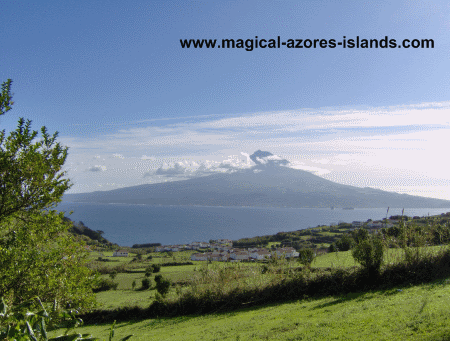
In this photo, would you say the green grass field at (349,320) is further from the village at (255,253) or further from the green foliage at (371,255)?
the village at (255,253)

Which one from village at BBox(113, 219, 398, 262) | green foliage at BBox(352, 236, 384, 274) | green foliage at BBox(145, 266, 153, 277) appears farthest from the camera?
green foliage at BBox(145, 266, 153, 277)

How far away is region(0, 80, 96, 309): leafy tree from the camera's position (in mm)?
4824

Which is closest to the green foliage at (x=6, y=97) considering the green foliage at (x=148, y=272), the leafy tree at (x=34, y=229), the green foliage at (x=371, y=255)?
the leafy tree at (x=34, y=229)

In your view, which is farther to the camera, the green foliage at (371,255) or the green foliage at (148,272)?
the green foliage at (148,272)

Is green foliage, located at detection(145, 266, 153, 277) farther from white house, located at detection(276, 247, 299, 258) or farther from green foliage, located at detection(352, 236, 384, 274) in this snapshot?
green foliage, located at detection(352, 236, 384, 274)

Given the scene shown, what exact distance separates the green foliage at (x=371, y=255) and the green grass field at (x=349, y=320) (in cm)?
109

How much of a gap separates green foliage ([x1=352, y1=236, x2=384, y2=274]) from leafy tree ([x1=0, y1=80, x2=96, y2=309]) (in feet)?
22.1

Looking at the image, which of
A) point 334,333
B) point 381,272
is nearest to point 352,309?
point 334,333

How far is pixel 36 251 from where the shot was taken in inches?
201

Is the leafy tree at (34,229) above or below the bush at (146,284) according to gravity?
above

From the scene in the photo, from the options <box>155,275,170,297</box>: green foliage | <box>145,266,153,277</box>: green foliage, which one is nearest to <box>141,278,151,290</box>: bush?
<box>145,266,153,277</box>: green foliage

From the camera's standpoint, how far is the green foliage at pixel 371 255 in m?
8.53

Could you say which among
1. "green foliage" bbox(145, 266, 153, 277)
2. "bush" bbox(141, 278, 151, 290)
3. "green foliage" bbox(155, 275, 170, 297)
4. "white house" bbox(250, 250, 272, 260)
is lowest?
"green foliage" bbox(145, 266, 153, 277)

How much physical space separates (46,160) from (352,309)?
244 inches
